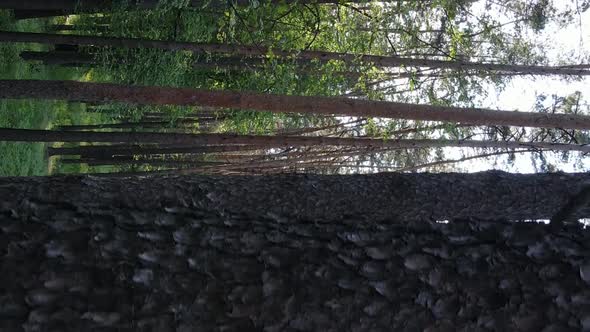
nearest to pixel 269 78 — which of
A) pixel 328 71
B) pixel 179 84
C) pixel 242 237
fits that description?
pixel 328 71

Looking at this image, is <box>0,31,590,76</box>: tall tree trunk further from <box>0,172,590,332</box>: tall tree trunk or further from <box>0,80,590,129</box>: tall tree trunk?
<box>0,172,590,332</box>: tall tree trunk

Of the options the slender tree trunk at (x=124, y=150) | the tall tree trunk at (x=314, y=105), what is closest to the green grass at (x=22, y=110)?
the slender tree trunk at (x=124, y=150)

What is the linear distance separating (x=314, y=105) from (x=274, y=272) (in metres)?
3.25

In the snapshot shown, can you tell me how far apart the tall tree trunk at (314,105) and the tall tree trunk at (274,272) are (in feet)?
9.19

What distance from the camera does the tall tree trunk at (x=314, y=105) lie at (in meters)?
5.07

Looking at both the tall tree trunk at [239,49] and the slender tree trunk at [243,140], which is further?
the slender tree trunk at [243,140]

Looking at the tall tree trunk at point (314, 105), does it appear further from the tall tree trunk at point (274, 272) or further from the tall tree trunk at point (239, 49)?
the tall tree trunk at point (274, 272)

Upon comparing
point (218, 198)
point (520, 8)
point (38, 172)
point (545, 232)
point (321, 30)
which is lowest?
point (38, 172)

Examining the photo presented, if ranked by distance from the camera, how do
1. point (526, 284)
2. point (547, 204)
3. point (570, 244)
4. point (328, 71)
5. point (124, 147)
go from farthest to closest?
point (124, 147), point (328, 71), point (547, 204), point (570, 244), point (526, 284)

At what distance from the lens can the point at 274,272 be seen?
1.98 metres

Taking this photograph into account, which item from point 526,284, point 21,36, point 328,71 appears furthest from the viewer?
point 328,71

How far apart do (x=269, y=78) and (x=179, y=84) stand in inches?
56.7

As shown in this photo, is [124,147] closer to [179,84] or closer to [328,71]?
[179,84]

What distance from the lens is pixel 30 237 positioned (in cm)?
202
